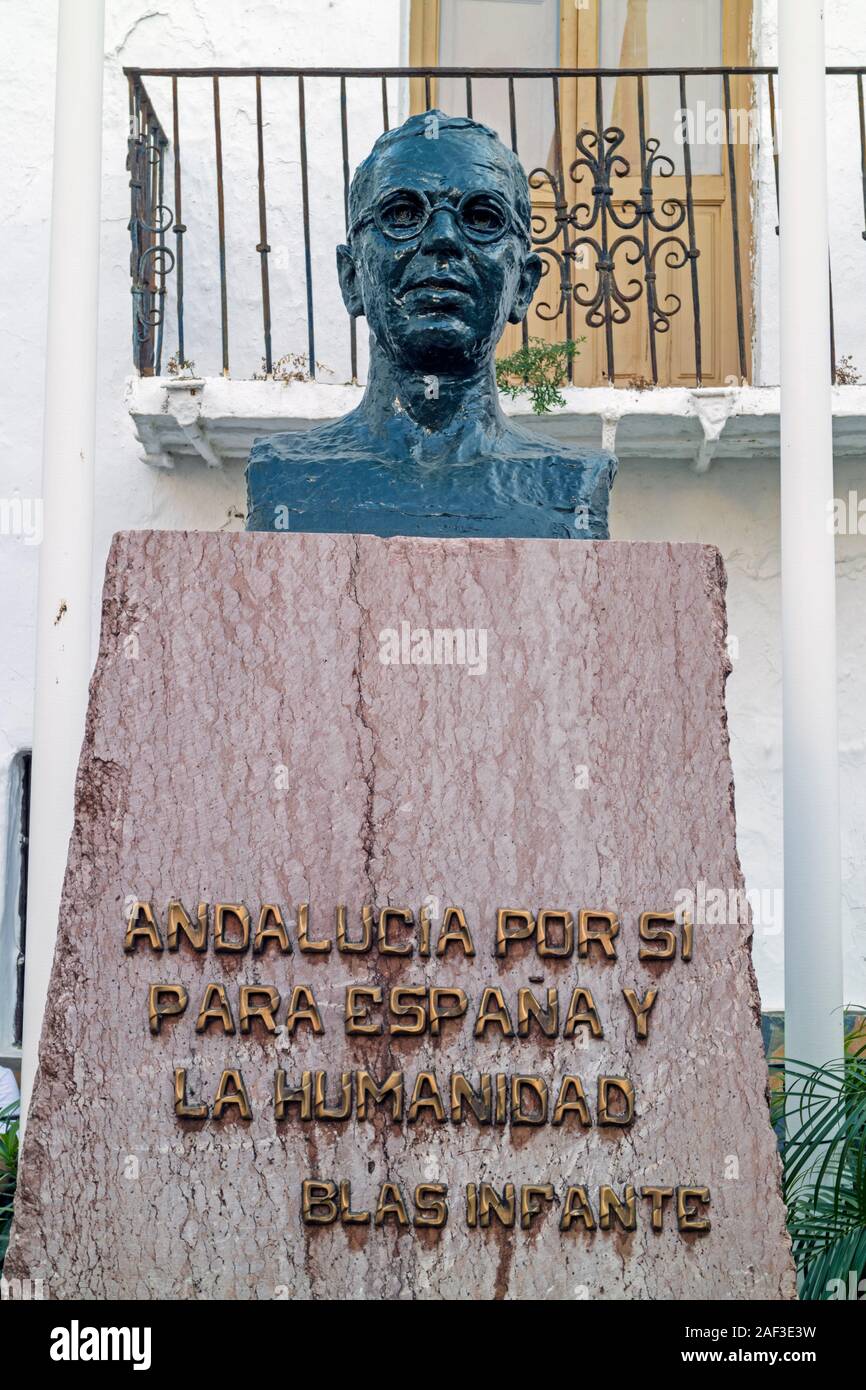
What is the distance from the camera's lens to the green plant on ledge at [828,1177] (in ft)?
12.2

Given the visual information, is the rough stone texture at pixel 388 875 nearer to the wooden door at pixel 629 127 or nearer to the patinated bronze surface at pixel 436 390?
the patinated bronze surface at pixel 436 390

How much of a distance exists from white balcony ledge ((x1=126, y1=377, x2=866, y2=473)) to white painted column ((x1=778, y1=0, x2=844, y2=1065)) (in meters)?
1.67

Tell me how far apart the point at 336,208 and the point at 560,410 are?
4.84 ft

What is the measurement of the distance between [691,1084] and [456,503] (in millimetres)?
1244

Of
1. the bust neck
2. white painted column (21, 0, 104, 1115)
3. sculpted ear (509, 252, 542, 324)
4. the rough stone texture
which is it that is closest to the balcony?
white painted column (21, 0, 104, 1115)

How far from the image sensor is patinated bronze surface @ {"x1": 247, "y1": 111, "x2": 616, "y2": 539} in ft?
11.6

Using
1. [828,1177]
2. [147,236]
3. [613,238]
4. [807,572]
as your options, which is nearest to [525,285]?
[807,572]

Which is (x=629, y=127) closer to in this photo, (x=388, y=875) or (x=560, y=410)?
Answer: (x=560, y=410)

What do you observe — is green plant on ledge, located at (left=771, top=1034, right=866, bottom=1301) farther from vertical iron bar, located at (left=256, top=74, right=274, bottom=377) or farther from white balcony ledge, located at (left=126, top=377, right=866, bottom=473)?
vertical iron bar, located at (left=256, top=74, right=274, bottom=377)

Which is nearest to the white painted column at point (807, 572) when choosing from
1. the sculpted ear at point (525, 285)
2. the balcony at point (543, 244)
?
the sculpted ear at point (525, 285)

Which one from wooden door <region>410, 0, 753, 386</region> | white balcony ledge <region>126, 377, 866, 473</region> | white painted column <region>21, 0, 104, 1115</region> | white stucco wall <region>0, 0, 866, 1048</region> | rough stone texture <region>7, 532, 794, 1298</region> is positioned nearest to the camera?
rough stone texture <region>7, 532, 794, 1298</region>

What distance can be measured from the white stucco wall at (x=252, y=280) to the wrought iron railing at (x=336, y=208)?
15 millimetres

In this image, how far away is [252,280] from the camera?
748 cm

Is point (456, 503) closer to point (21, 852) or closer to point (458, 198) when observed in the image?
point (458, 198)
